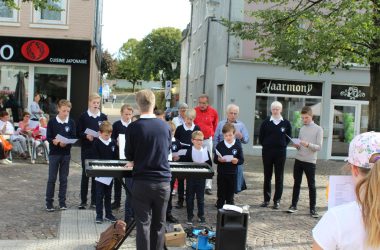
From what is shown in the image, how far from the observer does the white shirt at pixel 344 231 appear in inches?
83.6

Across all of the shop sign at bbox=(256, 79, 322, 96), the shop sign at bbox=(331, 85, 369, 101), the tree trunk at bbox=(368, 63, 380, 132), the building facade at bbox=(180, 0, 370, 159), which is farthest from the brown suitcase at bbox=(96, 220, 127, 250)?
the shop sign at bbox=(331, 85, 369, 101)

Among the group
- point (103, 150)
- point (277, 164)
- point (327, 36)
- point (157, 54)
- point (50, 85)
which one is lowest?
point (277, 164)

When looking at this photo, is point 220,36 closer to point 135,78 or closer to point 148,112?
point 148,112

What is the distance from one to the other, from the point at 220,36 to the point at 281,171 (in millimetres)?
14407

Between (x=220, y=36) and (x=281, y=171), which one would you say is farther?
(x=220, y=36)

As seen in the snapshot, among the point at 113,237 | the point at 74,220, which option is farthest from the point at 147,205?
the point at 74,220

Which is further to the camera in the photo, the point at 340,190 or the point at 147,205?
the point at 147,205

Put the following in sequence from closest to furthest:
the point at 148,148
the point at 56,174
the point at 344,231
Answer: the point at 344,231
the point at 148,148
the point at 56,174

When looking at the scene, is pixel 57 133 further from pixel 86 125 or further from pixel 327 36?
pixel 327 36

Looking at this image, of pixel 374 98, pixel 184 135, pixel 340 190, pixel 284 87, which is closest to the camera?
pixel 340 190

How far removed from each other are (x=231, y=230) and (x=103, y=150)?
2.85 meters

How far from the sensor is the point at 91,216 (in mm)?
7875

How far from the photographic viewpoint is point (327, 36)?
1034cm

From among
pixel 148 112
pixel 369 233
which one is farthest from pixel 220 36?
pixel 369 233
